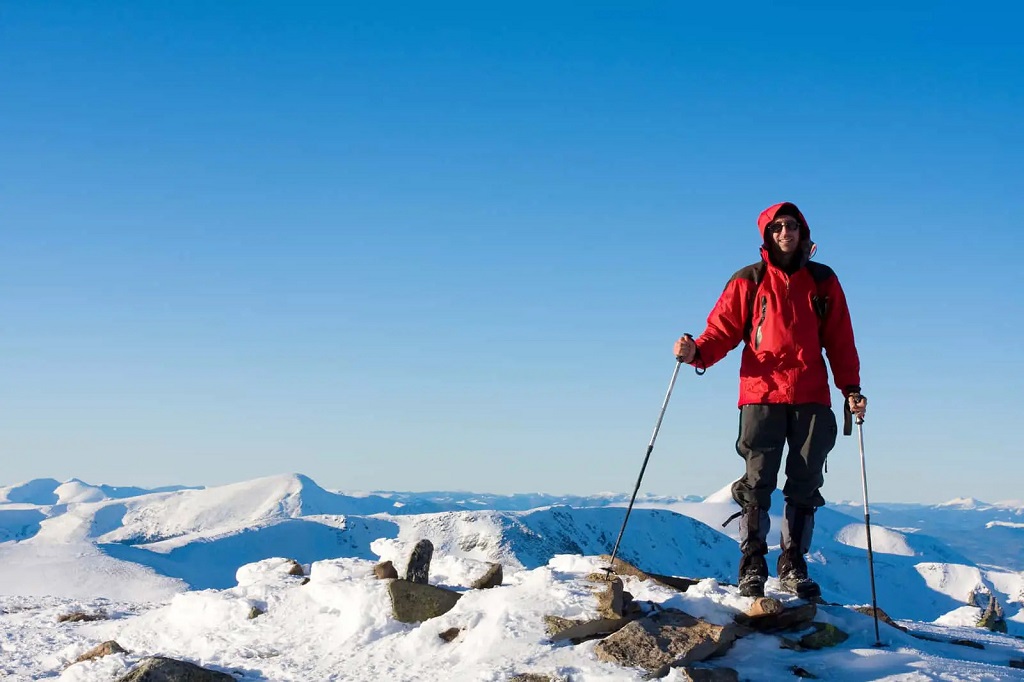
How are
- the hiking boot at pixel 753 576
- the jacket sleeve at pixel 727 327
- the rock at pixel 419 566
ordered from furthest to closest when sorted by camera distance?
the rock at pixel 419 566 < the jacket sleeve at pixel 727 327 < the hiking boot at pixel 753 576

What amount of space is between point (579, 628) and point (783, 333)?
3.67 meters

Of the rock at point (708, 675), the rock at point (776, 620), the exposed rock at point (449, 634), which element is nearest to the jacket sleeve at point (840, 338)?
the rock at point (776, 620)

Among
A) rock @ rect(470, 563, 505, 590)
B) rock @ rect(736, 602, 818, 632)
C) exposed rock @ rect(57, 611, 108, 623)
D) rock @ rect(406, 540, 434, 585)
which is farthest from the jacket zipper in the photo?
exposed rock @ rect(57, 611, 108, 623)

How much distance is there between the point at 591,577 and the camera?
9.77 metres

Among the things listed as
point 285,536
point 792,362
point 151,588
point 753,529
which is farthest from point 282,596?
point 285,536

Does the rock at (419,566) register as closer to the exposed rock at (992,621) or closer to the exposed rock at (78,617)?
the exposed rock at (78,617)

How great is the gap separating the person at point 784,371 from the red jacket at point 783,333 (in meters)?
0.01

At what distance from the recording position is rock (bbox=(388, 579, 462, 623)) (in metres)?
9.41

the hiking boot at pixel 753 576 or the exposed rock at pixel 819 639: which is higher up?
the hiking boot at pixel 753 576

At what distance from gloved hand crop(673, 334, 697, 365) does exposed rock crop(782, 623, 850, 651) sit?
2954 millimetres

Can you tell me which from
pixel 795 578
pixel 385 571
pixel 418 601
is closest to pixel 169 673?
pixel 418 601

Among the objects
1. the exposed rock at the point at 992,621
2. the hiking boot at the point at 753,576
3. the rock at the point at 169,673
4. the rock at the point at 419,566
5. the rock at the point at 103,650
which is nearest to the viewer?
the rock at the point at 169,673

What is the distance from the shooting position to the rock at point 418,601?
370 inches

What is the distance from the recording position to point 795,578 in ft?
30.5
